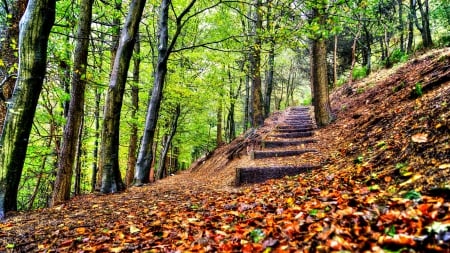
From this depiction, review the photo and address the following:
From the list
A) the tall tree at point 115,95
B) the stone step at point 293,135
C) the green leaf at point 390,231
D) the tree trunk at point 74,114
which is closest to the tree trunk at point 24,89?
the tree trunk at point 74,114

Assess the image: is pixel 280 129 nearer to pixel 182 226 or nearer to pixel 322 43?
pixel 322 43

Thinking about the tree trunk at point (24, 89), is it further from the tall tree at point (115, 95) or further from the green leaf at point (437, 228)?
the green leaf at point (437, 228)

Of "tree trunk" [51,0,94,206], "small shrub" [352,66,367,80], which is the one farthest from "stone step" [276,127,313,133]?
"small shrub" [352,66,367,80]

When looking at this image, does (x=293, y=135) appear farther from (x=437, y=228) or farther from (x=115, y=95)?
(x=437, y=228)

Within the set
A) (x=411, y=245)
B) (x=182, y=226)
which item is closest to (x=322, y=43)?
(x=182, y=226)

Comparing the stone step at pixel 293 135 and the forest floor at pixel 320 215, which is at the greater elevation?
the stone step at pixel 293 135

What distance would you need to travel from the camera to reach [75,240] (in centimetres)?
320

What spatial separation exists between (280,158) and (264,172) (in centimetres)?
134

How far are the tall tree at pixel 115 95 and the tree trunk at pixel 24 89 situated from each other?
207 cm

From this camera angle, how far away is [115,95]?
21.1ft

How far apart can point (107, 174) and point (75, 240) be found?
3640 millimetres

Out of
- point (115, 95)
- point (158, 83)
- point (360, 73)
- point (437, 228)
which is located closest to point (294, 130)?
point (158, 83)

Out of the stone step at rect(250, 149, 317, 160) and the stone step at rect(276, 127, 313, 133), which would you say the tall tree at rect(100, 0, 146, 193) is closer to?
the stone step at rect(250, 149, 317, 160)

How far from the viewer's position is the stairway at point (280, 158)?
6164 millimetres
